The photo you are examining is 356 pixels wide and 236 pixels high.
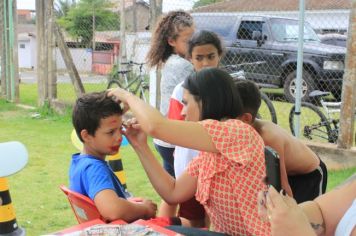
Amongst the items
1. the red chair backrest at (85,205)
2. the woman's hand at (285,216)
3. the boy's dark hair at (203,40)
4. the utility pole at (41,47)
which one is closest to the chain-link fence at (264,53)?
the utility pole at (41,47)

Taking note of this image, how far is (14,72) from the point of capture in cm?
960

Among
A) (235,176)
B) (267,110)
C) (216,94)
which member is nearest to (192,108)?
(216,94)

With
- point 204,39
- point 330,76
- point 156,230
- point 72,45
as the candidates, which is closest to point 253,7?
point 72,45

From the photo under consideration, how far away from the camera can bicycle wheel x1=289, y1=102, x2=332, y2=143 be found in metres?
6.03

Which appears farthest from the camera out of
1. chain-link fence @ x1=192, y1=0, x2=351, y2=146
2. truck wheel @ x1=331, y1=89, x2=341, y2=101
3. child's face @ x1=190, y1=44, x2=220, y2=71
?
chain-link fence @ x1=192, y1=0, x2=351, y2=146

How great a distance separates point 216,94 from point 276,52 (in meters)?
7.33

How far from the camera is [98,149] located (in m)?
2.43

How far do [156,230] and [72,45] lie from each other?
9795mm

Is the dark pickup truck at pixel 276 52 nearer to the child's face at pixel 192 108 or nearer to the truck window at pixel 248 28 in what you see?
the truck window at pixel 248 28

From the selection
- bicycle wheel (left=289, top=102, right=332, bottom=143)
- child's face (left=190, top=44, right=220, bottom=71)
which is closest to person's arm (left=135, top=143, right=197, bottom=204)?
child's face (left=190, top=44, right=220, bottom=71)

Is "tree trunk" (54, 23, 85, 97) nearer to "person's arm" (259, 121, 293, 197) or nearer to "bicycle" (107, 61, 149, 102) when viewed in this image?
"bicycle" (107, 61, 149, 102)

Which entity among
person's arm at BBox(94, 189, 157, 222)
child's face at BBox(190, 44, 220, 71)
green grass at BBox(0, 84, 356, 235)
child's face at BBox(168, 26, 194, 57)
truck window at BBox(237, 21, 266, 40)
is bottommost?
green grass at BBox(0, 84, 356, 235)

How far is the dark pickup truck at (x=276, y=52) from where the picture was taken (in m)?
8.42

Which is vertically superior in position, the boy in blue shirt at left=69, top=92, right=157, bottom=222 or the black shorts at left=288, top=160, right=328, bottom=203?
the boy in blue shirt at left=69, top=92, right=157, bottom=222
